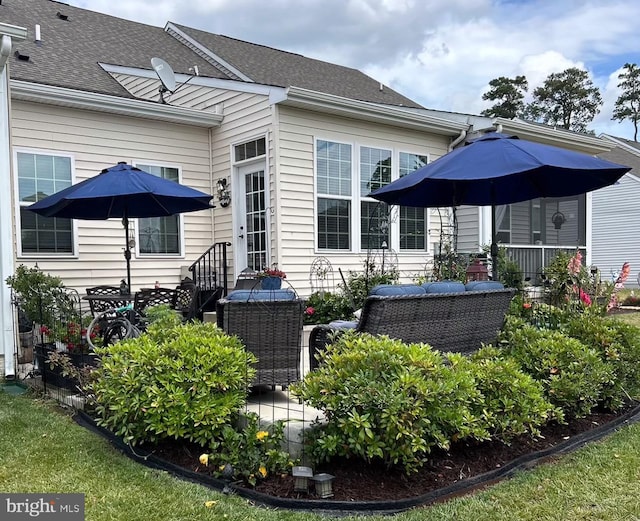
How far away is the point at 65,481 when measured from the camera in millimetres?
3033

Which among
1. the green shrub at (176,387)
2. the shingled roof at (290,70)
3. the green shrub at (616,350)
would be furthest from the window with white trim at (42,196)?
the green shrub at (616,350)

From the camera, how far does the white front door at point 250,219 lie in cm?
849

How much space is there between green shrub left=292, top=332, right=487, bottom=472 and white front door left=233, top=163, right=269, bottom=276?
5.33m

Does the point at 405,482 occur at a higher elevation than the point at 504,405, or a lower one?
lower

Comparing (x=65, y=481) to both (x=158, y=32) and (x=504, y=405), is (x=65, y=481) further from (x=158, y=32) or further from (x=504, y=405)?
(x=158, y=32)

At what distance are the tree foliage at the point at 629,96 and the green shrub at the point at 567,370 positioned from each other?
45.6 metres

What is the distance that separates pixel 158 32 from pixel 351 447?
12.6m

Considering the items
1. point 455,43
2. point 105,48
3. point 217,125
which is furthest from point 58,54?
point 455,43

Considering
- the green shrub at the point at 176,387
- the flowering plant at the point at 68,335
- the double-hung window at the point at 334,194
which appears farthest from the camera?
the double-hung window at the point at 334,194

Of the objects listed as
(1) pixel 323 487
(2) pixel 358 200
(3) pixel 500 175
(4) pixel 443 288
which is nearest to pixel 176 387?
(1) pixel 323 487

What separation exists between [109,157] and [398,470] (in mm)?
6720

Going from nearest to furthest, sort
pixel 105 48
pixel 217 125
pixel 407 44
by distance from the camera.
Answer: pixel 217 125 < pixel 105 48 < pixel 407 44

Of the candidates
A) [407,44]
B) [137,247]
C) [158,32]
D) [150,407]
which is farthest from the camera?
[407,44]

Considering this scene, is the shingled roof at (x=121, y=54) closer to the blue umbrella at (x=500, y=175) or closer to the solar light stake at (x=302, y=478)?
the blue umbrella at (x=500, y=175)
